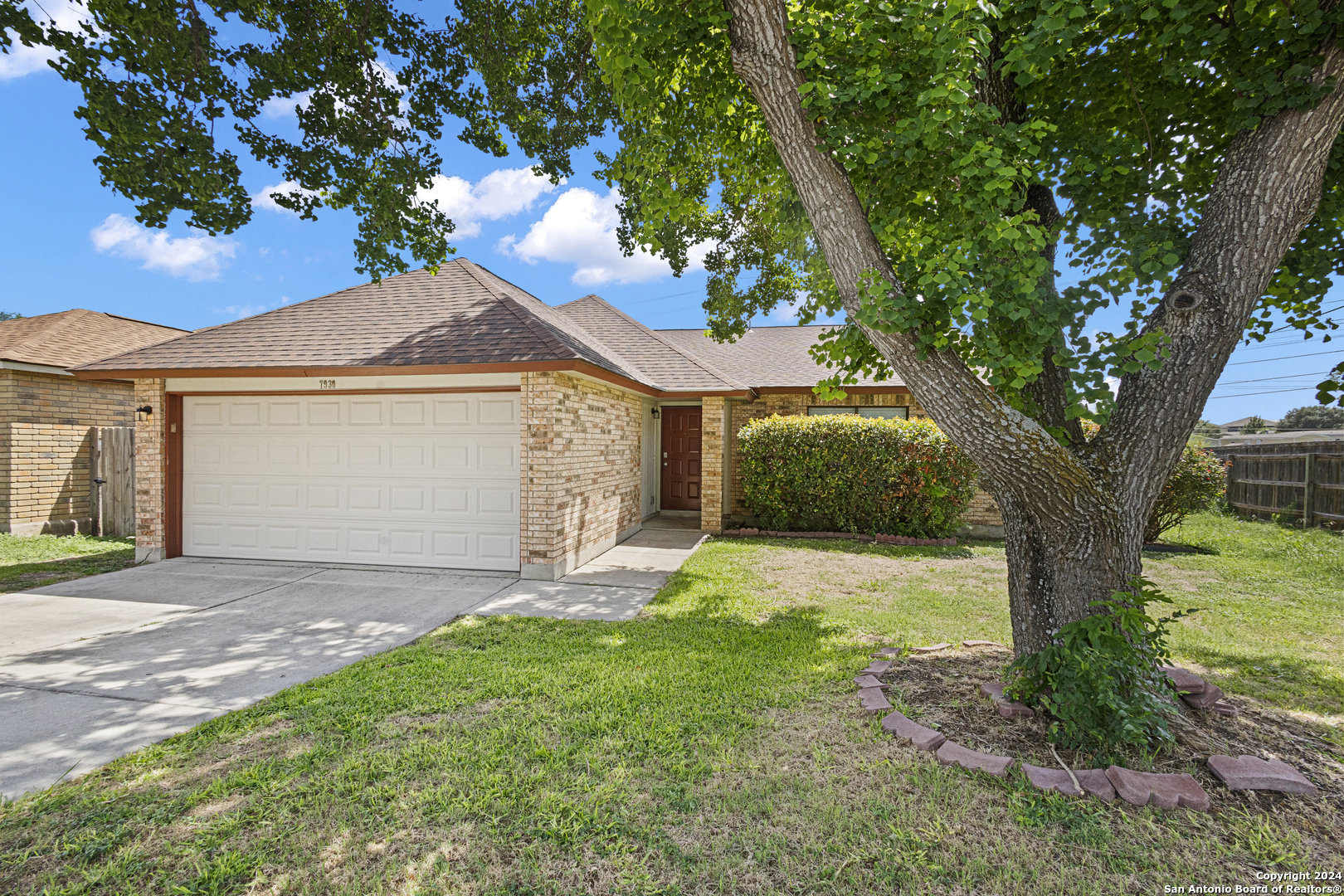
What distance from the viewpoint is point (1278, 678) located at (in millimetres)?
4398

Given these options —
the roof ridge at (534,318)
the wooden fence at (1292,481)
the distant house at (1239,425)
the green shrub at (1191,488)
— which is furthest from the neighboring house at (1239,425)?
the roof ridge at (534,318)

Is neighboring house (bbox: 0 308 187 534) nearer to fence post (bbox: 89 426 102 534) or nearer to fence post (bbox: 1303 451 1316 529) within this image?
fence post (bbox: 89 426 102 534)

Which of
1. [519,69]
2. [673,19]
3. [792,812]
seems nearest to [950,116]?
[673,19]

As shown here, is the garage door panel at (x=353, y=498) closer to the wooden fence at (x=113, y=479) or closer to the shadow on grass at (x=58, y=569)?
the shadow on grass at (x=58, y=569)

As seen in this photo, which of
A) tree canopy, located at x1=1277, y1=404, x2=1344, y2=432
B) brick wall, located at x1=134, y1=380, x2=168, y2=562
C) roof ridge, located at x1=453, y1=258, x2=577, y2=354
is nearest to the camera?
roof ridge, located at x1=453, y1=258, x2=577, y2=354

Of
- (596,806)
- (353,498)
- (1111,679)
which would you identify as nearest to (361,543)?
(353,498)

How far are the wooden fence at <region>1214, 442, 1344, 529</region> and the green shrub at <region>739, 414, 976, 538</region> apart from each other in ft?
22.6

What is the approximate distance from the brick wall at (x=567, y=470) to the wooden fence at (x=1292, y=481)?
12868 millimetres

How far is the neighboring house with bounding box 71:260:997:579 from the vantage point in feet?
23.5

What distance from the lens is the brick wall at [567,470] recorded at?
703 cm

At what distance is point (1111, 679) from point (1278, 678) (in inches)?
110

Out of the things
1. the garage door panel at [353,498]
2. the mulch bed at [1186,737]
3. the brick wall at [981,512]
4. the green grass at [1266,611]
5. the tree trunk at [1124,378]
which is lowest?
the green grass at [1266,611]

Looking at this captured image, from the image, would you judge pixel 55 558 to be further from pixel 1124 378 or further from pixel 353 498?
pixel 1124 378

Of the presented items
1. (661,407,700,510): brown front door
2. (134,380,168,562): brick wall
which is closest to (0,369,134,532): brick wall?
(134,380,168,562): brick wall
